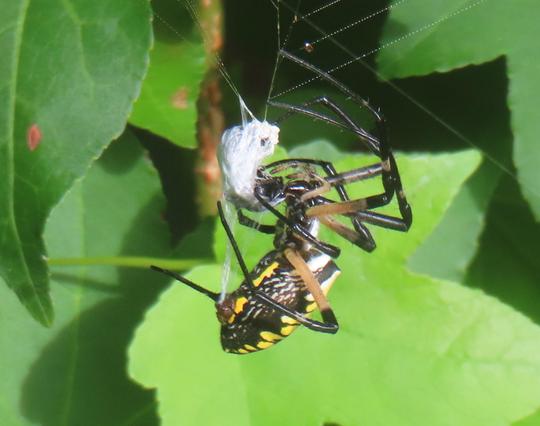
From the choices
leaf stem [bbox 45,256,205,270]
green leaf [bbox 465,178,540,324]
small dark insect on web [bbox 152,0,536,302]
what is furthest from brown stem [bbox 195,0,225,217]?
green leaf [bbox 465,178,540,324]

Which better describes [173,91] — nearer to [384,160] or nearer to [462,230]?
[384,160]

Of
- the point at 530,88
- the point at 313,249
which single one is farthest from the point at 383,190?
the point at 530,88

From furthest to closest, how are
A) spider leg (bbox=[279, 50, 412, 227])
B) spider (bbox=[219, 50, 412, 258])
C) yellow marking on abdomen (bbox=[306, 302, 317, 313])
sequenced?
yellow marking on abdomen (bbox=[306, 302, 317, 313]) < spider leg (bbox=[279, 50, 412, 227]) < spider (bbox=[219, 50, 412, 258])

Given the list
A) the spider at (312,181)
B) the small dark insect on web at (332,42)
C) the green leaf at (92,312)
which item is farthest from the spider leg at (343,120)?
the green leaf at (92,312)

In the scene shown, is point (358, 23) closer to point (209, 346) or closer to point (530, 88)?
point (530, 88)

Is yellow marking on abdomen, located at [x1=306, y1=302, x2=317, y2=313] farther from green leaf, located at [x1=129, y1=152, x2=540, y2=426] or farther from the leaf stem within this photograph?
the leaf stem

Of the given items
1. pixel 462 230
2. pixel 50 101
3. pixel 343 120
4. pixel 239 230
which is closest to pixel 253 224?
pixel 239 230
